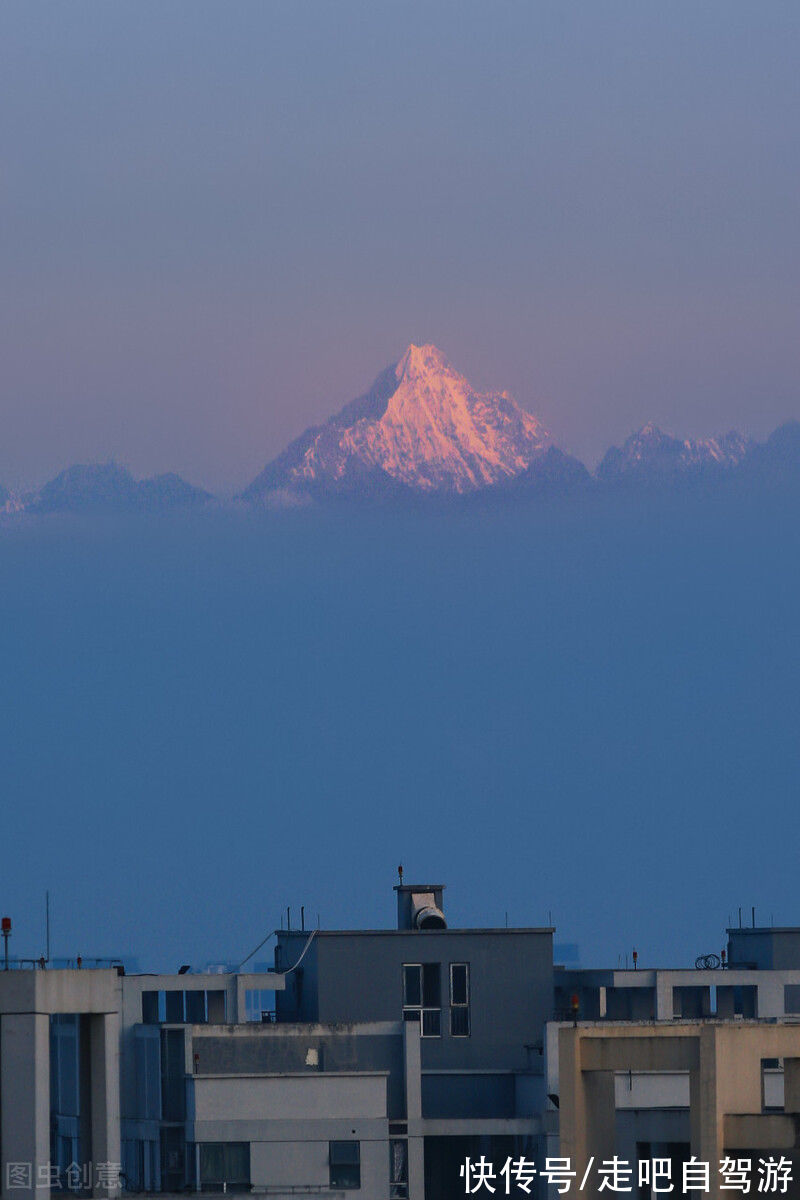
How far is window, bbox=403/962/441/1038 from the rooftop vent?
2.50 m

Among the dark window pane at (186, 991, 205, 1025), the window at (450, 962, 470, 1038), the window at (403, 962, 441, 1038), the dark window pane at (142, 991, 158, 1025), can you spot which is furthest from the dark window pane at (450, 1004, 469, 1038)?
the dark window pane at (142, 991, 158, 1025)

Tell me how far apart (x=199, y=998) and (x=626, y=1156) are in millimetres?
21612

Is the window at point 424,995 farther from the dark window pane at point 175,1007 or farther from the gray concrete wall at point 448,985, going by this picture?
the dark window pane at point 175,1007

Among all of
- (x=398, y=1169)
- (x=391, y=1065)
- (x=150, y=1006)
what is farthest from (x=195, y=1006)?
(x=398, y=1169)

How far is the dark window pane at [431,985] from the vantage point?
9844 centimetres

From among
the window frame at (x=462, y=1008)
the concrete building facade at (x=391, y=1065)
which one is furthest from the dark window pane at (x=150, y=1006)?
the window frame at (x=462, y=1008)

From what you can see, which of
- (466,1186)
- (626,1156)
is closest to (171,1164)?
(466,1186)

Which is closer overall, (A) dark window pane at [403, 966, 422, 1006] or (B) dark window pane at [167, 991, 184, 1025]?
(B) dark window pane at [167, 991, 184, 1025]

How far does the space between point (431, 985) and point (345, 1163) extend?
10.6 metres

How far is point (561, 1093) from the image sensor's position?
2835 inches

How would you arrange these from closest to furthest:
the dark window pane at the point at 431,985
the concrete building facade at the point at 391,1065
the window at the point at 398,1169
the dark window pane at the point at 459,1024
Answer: the concrete building facade at the point at 391,1065, the window at the point at 398,1169, the dark window pane at the point at 459,1024, the dark window pane at the point at 431,985

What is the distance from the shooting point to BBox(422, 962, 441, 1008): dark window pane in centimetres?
9844

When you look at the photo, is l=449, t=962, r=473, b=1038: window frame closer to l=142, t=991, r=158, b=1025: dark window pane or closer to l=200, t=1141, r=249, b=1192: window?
l=142, t=991, r=158, b=1025: dark window pane

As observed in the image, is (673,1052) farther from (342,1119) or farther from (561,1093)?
(342,1119)
